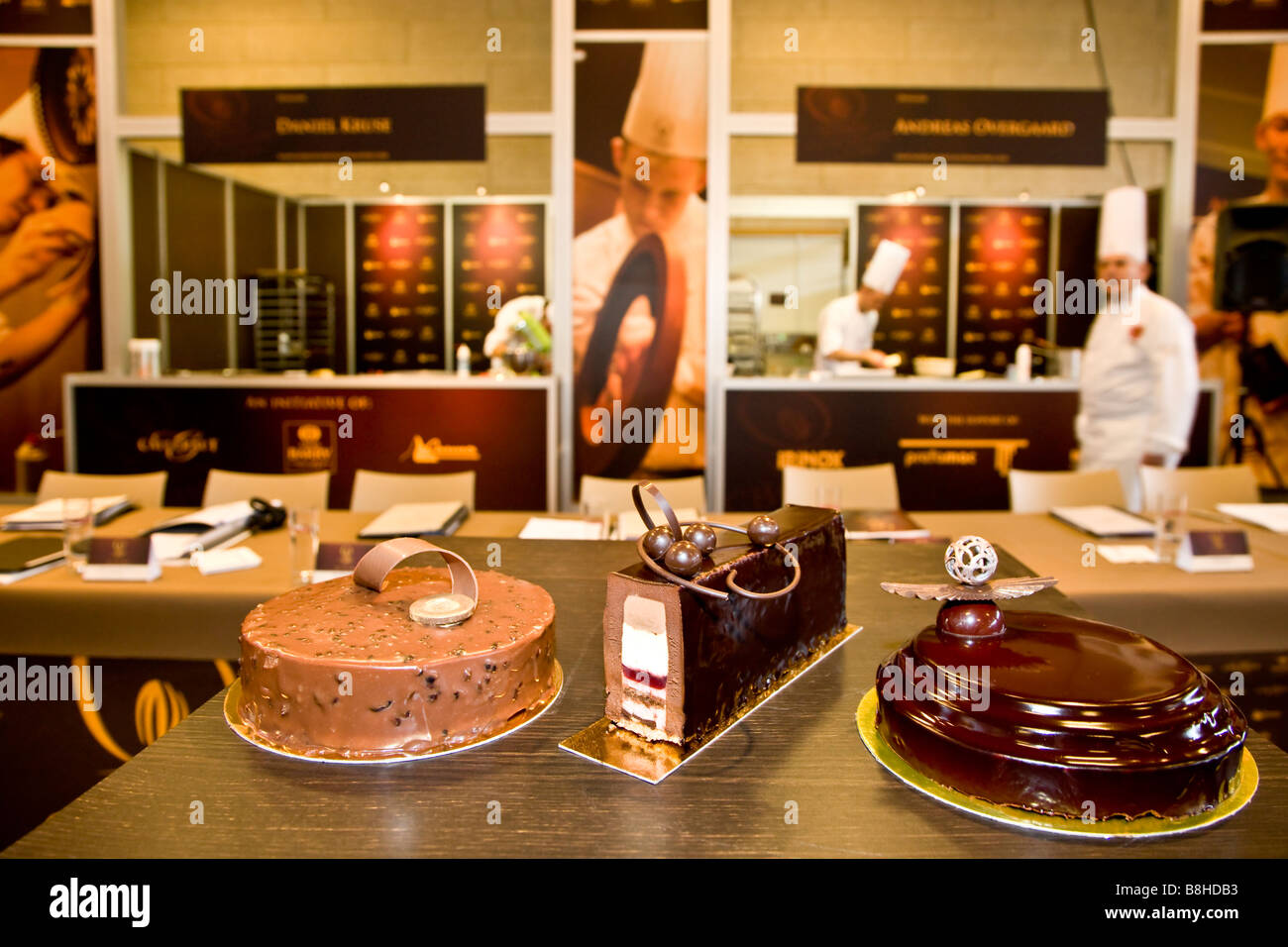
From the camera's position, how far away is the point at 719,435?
4570 millimetres

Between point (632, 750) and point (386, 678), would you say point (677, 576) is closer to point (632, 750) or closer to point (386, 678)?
point (632, 750)

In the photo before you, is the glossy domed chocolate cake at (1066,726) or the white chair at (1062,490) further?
the white chair at (1062,490)

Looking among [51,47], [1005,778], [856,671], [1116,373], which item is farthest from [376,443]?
[1005,778]

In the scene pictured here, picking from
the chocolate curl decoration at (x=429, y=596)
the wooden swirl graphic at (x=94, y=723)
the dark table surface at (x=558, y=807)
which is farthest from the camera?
the wooden swirl graphic at (x=94, y=723)

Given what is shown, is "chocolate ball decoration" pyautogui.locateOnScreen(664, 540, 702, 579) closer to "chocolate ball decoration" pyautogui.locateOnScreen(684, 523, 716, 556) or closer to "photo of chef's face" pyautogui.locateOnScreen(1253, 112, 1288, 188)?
"chocolate ball decoration" pyautogui.locateOnScreen(684, 523, 716, 556)

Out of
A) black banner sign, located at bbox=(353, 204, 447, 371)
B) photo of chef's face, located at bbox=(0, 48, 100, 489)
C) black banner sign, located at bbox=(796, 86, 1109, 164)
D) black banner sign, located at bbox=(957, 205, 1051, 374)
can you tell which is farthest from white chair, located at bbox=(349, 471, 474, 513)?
black banner sign, located at bbox=(957, 205, 1051, 374)

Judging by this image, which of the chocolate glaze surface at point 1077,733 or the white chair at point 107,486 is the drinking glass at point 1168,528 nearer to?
the chocolate glaze surface at point 1077,733

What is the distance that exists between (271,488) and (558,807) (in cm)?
249

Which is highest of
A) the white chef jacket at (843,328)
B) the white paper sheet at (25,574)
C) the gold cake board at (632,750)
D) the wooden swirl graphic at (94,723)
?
the white chef jacket at (843,328)

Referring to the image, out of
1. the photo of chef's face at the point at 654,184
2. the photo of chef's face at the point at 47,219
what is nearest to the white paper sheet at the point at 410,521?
the photo of chef's face at the point at 654,184

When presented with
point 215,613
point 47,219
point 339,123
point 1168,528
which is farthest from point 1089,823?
point 47,219

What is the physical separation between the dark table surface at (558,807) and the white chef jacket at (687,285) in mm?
3780

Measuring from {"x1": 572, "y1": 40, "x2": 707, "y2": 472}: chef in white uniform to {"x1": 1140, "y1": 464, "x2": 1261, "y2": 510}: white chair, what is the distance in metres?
2.24

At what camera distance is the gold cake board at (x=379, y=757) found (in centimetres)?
76
